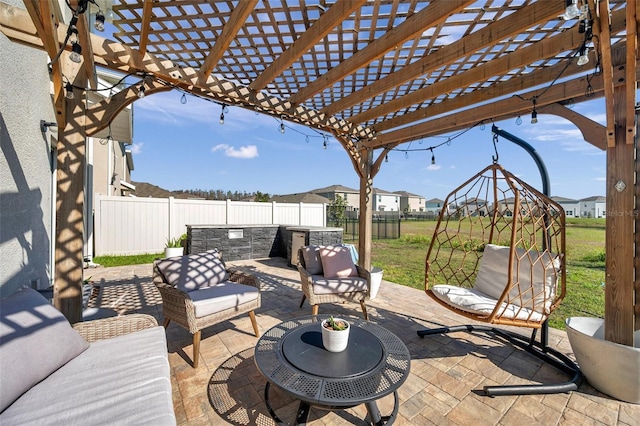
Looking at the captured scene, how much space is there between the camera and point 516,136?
3.24 m

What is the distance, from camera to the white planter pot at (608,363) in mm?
2064

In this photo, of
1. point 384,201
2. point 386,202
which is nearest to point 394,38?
point 384,201

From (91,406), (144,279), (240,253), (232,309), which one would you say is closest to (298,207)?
(240,253)

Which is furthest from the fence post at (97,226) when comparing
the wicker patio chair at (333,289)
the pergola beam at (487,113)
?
the pergola beam at (487,113)

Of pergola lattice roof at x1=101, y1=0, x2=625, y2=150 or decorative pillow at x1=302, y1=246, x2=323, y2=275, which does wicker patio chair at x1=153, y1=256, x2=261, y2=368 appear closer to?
decorative pillow at x1=302, y1=246, x2=323, y2=275

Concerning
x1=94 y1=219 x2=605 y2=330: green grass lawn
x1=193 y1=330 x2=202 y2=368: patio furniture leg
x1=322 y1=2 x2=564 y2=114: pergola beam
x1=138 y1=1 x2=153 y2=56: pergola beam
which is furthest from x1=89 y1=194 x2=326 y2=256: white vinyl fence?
x1=322 y1=2 x2=564 y2=114: pergola beam

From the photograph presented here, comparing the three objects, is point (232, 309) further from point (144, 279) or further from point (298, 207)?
point (298, 207)

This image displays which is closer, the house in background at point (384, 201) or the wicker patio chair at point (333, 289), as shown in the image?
the wicker patio chair at point (333, 289)

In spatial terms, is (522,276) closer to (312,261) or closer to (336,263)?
(336,263)

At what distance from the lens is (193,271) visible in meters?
3.20

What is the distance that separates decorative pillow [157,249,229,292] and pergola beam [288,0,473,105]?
8.23 ft

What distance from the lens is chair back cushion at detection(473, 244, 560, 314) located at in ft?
8.72

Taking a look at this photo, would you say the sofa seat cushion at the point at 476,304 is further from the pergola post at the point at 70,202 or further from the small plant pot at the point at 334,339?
the pergola post at the point at 70,202

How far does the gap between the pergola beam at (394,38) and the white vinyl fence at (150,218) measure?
6427 millimetres
